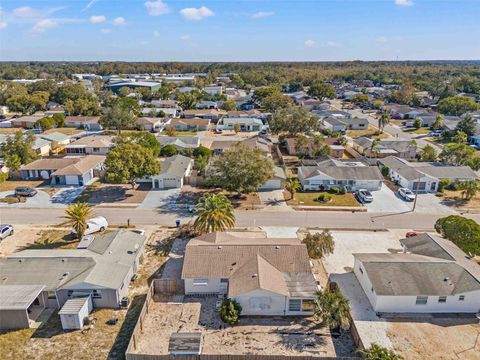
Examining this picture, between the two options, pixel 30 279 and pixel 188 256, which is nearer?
pixel 30 279

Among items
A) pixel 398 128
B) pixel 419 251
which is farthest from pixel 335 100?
pixel 419 251

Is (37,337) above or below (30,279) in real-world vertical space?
below

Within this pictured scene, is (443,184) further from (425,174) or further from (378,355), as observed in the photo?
(378,355)

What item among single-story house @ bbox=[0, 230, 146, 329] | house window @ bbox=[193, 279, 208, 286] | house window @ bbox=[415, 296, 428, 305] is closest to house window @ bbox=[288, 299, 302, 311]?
house window @ bbox=[193, 279, 208, 286]

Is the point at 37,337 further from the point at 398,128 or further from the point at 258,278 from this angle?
the point at 398,128

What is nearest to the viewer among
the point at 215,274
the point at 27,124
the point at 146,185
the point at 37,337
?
the point at 37,337

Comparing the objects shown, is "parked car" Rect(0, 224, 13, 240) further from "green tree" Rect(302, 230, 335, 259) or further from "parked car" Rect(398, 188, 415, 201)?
"parked car" Rect(398, 188, 415, 201)

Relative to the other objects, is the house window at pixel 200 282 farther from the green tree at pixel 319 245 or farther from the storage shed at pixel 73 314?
the green tree at pixel 319 245

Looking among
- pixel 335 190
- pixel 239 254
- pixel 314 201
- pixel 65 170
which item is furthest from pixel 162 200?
pixel 335 190
